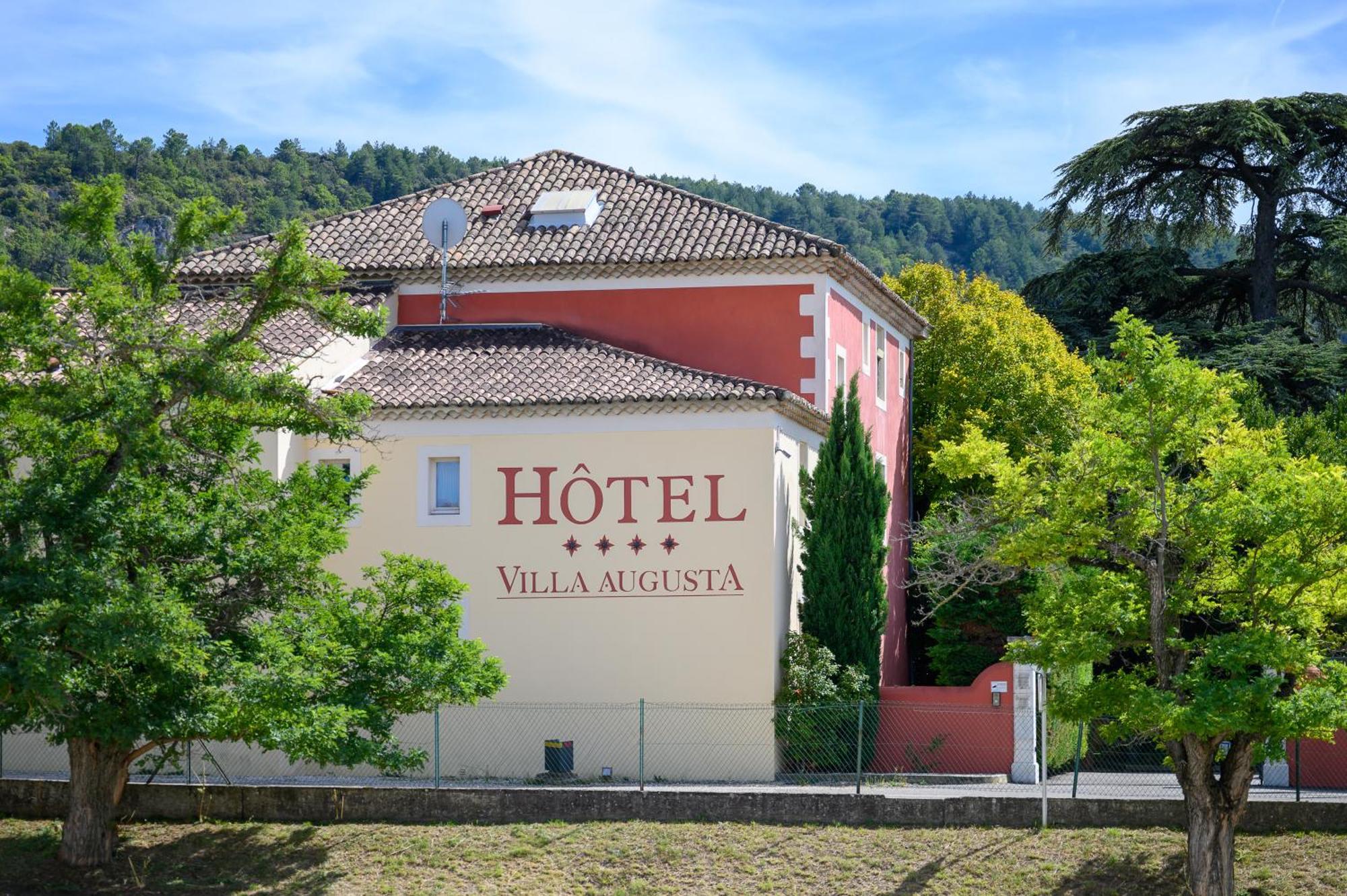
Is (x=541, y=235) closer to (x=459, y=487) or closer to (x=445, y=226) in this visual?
(x=445, y=226)

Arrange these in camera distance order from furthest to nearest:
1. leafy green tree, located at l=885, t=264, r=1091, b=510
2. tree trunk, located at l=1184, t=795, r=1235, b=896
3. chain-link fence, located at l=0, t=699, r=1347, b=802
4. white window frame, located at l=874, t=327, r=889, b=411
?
leafy green tree, located at l=885, t=264, r=1091, b=510 < white window frame, located at l=874, t=327, r=889, b=411 < chain-link fence, located at l=0, t=699, r=1347, b=802 < tree trunk, located at l=1184, t=795, r=1235, b=896

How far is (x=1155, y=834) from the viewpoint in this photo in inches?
875

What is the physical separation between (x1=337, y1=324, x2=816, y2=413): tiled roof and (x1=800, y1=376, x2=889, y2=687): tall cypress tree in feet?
4.39

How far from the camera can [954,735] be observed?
90.3ft

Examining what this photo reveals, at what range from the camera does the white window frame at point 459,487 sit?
27531 millimetres

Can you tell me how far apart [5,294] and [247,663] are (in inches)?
192

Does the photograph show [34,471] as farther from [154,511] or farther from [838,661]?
[838,661]

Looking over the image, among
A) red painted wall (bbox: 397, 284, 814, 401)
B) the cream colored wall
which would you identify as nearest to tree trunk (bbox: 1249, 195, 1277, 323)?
red painted wall (bbox: 397, 284, 814, 401)

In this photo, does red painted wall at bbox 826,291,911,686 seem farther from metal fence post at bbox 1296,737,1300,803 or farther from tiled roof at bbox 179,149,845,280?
metal fence post at bbox 1296,737,1300,803

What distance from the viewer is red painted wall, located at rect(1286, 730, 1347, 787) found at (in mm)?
25734

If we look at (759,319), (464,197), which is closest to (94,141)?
(464,197)

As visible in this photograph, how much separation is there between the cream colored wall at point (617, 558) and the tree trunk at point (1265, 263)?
23.8 metres

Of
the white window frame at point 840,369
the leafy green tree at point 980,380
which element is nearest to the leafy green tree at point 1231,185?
the leafy green tree at point 980,380

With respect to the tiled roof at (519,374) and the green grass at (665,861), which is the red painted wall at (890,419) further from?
the green grass at (665,861)
